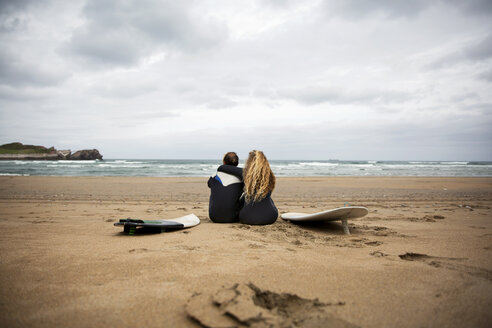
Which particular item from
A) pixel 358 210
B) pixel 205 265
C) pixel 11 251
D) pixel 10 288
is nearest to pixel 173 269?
pixel 205 265

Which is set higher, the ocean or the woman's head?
the woman's head

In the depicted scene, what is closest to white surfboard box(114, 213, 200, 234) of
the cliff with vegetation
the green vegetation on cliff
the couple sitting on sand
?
the couple sitting on sand

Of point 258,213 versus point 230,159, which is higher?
point 230,159

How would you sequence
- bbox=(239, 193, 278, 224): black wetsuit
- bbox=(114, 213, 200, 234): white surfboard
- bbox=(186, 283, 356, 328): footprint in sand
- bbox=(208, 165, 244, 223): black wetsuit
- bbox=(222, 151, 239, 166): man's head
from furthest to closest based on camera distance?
bbox=(222, 151, 239, 166): man's head
bbox=(208, 165, 244, 223): black wetsuit
bbox=(239, 193, 278, 224): black wetsuit
bbox=(114, 213, 200, 234): white surfboard
bbox=(186, 283, 356, 328): footprint in sand

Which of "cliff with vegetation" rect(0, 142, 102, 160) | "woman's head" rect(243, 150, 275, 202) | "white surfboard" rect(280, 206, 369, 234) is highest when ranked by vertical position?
"cliff with vegetation" rect(0, 142, 102, 160)

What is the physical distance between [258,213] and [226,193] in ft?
2.03

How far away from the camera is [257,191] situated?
385 cm

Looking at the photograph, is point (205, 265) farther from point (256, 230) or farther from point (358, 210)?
point (358, 210)

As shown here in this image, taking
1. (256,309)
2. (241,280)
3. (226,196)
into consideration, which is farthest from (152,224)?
(256,309)

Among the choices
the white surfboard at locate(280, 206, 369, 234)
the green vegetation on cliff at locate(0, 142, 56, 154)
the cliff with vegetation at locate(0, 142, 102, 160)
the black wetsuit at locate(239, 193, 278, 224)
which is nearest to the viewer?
the white surfboard at locate(280, 206, 369, 234)

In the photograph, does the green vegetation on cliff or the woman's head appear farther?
the green vegetation on cliff

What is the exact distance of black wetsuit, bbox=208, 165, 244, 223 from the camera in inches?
161

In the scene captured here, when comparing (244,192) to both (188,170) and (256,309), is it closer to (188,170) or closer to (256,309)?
(256,309)

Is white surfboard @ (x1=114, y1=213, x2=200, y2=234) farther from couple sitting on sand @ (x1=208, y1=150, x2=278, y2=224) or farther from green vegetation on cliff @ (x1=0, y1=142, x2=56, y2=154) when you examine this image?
green vegetation on cliff @ (x1=0, y1=142, x2=56, y2=154)
